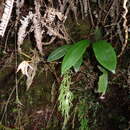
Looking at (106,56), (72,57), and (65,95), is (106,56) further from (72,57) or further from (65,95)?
(65,95)

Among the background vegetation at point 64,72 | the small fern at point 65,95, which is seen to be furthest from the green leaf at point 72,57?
the small fern at point 65,95

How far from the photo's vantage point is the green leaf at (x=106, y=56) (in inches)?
49.0

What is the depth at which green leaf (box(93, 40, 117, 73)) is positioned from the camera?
125 centimetres

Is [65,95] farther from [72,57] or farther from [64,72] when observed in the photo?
[72,57]

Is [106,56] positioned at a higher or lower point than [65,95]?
higher

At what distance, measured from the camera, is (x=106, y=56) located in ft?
4.21

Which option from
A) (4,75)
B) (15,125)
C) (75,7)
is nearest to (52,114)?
(15,125)

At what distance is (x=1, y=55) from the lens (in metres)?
2.02

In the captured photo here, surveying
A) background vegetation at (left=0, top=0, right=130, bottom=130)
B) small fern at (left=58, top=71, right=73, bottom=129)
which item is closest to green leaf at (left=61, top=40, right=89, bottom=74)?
background vegetation at (left=0, top=0, right=130, bottom=130)

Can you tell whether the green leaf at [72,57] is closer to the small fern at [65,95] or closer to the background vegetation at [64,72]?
the background vegetation at [64,72]

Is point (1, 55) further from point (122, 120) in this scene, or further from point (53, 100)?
point (122, 120)

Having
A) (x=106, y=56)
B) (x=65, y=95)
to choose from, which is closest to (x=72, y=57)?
(x=106, y=56)

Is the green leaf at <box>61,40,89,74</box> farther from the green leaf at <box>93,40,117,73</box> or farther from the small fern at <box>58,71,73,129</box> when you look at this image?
the small fern at <box>58,71,73,129</box>

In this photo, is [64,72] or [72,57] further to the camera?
[64,72]
